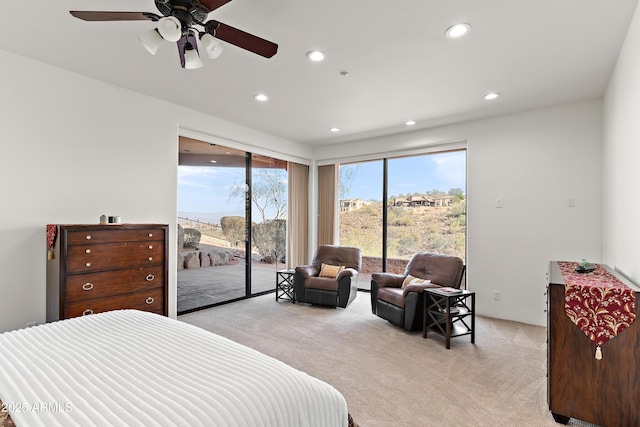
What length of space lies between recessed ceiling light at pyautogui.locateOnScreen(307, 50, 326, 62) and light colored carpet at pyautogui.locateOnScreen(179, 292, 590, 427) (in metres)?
2.81

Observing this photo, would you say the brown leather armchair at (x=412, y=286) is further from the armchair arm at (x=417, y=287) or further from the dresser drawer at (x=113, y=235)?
the dresser drawer at (x=113, y=235)

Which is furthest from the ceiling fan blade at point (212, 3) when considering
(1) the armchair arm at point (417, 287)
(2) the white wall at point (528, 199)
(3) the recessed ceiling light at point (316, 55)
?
(2) the white wall at point (528, 199)

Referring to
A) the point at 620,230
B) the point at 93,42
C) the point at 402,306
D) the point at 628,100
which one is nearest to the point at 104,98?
the point at 93,42

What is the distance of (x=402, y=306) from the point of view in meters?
3.76

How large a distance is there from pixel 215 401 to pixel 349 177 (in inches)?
218

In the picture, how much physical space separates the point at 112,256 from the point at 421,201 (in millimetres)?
4491

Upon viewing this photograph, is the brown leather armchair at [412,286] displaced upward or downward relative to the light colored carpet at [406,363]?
upward

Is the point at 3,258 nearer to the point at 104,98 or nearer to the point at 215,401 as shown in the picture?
the point at 104,98

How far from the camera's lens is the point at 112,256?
10.1 ft

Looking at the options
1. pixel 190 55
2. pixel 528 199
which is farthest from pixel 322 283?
pixel 190 55

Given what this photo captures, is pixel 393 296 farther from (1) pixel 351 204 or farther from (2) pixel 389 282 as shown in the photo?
(1) pixel 351 204

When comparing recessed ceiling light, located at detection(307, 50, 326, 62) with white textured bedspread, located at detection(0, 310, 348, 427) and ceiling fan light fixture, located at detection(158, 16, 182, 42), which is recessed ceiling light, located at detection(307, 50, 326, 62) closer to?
ceiling fan light fixture, located at detection(158, 16, 182, 42)

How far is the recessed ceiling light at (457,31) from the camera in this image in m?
2.38

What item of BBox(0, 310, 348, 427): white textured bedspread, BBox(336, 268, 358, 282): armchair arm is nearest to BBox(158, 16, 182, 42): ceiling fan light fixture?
BBox(0, 310, 348, 427): white textured bedspread
